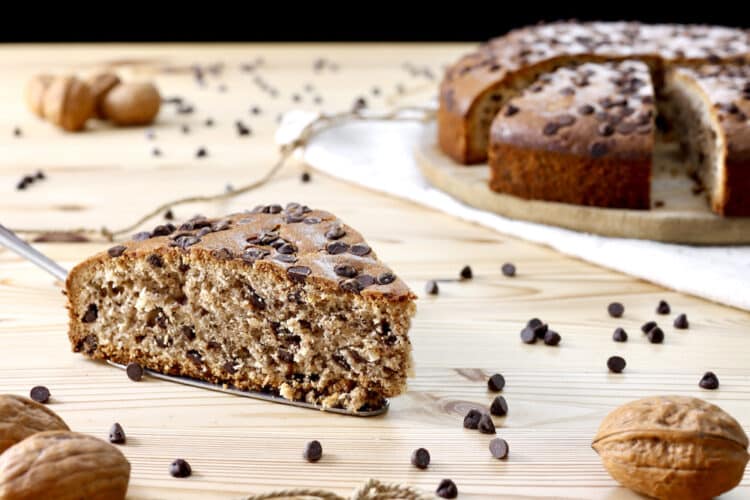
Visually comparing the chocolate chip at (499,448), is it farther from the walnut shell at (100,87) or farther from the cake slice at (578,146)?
the walnut shell at (100,87)

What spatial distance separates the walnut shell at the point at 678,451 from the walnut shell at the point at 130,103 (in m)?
3.53

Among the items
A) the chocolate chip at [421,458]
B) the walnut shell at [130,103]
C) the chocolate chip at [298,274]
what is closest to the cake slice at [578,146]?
the chocolate chip at [298,274]

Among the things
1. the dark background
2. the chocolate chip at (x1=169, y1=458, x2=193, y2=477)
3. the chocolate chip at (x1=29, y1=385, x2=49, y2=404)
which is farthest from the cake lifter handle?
the dark background

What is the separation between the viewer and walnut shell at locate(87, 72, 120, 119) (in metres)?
5.19

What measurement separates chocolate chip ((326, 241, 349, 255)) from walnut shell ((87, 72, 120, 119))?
9.04 feet

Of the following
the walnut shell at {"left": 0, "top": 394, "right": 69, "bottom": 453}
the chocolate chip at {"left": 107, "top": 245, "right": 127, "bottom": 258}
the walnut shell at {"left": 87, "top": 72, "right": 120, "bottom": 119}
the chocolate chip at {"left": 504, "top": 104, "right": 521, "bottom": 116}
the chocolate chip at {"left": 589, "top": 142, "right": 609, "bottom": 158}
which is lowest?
the walnut shell at {"left": 0, "top": 394, "right": 69, "bottom": 453}

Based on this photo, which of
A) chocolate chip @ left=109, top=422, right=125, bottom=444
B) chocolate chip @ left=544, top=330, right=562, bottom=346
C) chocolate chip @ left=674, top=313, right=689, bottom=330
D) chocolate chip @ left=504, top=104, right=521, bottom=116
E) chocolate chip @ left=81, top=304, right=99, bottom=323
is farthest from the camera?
Result: chocolate chip @ left=504, top=104, right=521, bottom=116

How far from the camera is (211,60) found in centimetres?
695

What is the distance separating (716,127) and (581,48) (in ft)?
3.09

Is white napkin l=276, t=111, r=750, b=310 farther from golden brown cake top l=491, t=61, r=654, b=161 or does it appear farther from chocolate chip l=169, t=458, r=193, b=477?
chocolate chip l=169, t=458, r=193, b=477

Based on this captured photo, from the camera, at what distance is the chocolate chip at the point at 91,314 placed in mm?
2879

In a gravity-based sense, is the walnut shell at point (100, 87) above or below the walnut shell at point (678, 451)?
above

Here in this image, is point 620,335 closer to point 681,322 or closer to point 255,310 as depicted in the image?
point 681,322

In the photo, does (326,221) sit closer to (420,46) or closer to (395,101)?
(395,101)
